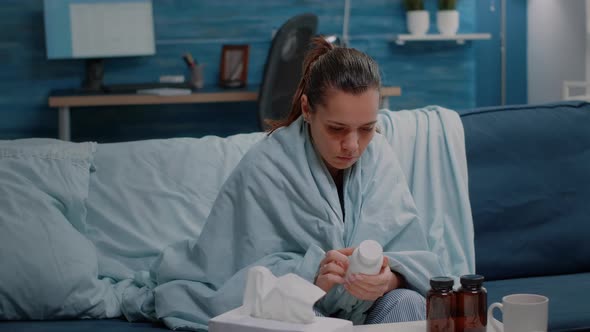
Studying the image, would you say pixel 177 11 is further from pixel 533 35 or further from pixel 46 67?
pixel 533 35

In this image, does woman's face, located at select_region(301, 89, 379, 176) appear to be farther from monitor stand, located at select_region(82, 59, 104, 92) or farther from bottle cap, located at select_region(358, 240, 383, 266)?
monitor stand, located at select_region(82, 59, 104, 92)

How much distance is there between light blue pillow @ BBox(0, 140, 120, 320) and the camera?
2004 mm

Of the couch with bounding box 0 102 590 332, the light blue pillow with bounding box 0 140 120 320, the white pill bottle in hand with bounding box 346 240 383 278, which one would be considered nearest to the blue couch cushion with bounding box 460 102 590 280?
the couch with bounding box 0 102 590 332

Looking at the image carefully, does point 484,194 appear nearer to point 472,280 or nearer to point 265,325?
point 472,280

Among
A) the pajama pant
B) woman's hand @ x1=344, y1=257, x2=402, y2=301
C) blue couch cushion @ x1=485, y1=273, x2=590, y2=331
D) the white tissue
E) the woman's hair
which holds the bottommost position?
blue couch cushion @ x1=485, y1=273, x2=590, y2=331

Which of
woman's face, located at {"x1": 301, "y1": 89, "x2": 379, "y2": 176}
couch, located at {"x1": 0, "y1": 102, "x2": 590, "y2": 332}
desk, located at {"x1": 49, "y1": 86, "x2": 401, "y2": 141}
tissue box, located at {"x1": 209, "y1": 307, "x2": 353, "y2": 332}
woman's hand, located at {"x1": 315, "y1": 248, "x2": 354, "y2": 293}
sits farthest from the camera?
desk, located at {"x1": 49, "y1": 86, "x2": 401, "y2": 141}

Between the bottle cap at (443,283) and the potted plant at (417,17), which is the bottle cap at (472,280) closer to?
the bottle cap at (443,283)

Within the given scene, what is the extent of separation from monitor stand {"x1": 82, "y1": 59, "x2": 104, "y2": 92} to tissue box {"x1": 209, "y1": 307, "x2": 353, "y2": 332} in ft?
10.9

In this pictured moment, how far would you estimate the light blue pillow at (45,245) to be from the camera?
200cm

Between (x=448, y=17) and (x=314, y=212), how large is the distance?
10.2 ft

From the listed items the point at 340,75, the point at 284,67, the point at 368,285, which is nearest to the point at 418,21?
the point at 284,67

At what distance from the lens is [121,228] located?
2223 mm

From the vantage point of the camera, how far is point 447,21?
4.82 metres

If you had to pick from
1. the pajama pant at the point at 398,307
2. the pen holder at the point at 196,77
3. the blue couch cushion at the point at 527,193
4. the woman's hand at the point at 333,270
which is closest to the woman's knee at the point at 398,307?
the pajama pant at the point at 398,307
